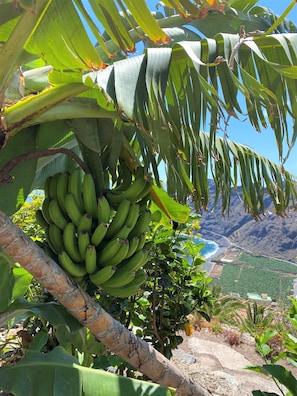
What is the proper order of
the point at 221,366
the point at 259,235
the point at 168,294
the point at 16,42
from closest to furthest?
the point at 16,42
the point at 168,294
the point at 221,366
the point at 259,235

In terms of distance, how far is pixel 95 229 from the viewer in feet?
4.36

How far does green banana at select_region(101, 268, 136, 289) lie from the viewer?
4.48 ft

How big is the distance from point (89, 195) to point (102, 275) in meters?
0.29

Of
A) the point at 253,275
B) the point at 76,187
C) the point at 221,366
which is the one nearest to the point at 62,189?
the point at 76,187

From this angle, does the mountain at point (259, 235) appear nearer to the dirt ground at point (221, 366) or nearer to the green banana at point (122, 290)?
the dirt ground at point (221, 366)

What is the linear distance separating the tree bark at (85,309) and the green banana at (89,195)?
25 centimetres

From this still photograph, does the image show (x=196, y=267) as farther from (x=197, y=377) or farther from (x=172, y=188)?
(x=172, y=188)

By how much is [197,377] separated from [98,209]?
3.77 metres

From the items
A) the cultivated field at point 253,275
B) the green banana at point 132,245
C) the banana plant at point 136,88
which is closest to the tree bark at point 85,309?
the banana plant at point 136,88

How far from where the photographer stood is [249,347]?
6684 millimetres

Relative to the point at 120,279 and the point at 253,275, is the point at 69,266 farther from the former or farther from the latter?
the point at 253,275

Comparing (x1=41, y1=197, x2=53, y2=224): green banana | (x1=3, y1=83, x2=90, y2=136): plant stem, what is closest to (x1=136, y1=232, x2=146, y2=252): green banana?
(x1=41, y1=197, x2=53, y2=224): green banana

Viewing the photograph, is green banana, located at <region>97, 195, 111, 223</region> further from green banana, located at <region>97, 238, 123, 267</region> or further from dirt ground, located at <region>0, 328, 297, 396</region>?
dirt ground, located at <region>0, 328, 297, 396</region>

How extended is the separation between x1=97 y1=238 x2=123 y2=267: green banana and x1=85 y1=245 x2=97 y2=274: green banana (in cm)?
3
